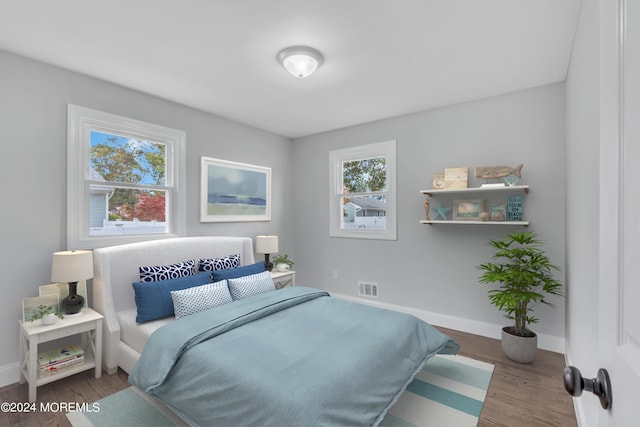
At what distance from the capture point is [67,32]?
85.6 inches

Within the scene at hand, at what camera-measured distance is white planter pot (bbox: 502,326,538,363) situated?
8.91ft

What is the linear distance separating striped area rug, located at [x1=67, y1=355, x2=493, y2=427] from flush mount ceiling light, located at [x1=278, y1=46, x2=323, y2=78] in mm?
2611

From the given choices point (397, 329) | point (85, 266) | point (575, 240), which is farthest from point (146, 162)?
point (575, 240)

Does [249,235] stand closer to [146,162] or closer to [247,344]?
[146,162]

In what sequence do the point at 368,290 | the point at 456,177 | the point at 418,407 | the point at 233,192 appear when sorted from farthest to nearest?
the point at 368,290
the point at 233,192
the point at 456,177
the point at 418,407

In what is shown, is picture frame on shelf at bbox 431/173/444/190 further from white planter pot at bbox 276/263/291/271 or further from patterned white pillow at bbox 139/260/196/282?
patterned white pillow at bbox 139/260/196/282

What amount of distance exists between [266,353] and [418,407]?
1.17 meters

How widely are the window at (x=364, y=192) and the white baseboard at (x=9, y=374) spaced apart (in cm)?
350

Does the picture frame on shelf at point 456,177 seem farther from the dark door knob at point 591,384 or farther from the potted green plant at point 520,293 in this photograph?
the dark door knob at point 591,384

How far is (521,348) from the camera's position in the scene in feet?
8.95

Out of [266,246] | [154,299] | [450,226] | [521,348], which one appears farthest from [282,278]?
[521,348]

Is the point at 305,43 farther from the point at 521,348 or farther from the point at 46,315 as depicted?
the point at 521,348

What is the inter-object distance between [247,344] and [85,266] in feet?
5.21

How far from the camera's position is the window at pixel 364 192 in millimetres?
4066
